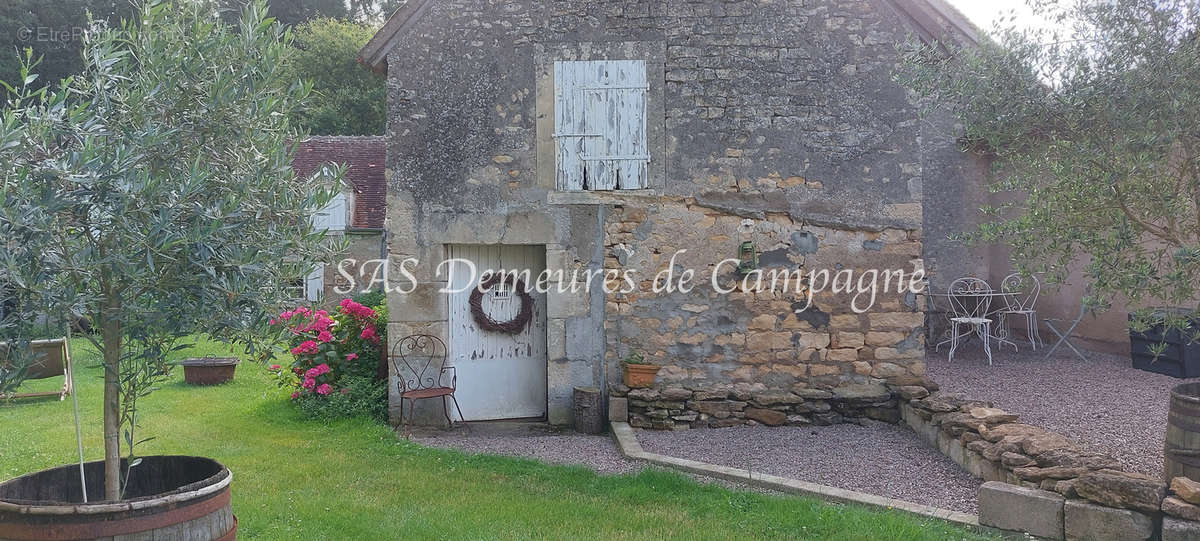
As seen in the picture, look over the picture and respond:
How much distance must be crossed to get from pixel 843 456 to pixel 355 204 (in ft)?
40.0

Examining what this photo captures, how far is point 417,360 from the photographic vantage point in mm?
7730

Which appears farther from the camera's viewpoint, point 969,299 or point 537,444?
point 969,299

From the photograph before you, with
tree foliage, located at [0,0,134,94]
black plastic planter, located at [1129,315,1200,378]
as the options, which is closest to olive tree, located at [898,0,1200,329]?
black plastic planter, located at [1129,315,1200,378]

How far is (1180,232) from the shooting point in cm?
470

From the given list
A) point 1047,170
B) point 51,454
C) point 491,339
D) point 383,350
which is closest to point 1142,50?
point 1047,170

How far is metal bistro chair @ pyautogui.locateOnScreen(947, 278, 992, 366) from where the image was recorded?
10.4m

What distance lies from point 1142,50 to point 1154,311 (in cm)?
147

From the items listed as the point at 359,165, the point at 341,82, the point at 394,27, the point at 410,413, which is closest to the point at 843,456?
the point at 410,413

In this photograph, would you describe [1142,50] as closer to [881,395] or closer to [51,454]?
[881,395]

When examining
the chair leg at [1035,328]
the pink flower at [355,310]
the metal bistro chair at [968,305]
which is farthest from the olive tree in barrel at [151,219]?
the chair leg at [1035,328]

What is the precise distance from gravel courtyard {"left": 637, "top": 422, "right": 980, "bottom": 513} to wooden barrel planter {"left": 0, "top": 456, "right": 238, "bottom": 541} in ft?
12.6

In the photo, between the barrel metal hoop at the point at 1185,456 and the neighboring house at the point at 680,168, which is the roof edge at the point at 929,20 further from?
the barrel metal hoop at the point at 1185,456

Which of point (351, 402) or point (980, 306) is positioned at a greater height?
point (980, 306)

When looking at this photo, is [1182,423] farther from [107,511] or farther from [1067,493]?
[107,511]
